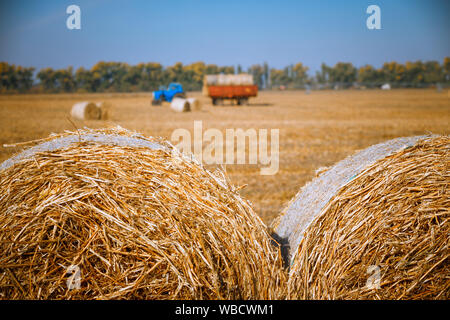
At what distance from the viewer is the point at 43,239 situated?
2.27 metres

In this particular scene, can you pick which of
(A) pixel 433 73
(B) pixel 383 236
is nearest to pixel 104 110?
(B) pixel 383 236

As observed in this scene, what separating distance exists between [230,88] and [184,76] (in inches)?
2570

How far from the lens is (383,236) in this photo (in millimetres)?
2562

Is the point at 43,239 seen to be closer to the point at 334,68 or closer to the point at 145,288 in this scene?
the point at 145,288

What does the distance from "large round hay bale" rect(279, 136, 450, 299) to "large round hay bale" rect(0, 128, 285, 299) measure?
34 cm

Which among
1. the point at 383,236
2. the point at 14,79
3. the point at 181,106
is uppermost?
the point at 14,79

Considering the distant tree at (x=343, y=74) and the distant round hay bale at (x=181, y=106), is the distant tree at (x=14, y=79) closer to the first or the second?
the distant round hay bale at (x=181, y=106)

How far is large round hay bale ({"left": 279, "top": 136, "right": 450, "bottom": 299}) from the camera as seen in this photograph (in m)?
2.48

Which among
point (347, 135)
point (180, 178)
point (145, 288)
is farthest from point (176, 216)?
point (347, 135)

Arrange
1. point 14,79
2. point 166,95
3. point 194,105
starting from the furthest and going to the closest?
point 14,79
point 166,95
point 194,105

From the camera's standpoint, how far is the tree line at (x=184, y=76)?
62.7 m

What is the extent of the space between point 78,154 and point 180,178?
725mm

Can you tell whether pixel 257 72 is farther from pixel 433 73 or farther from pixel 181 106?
pixel 181 106

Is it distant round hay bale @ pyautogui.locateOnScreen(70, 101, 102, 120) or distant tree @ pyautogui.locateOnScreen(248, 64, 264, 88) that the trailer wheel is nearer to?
distant round hay bale @ pyautogui.locateOnScreen(70, 101, 102, 120)
